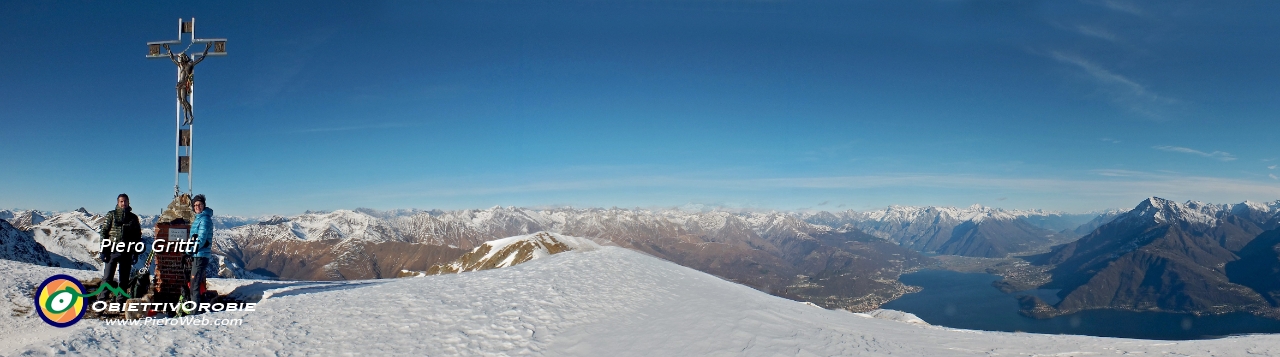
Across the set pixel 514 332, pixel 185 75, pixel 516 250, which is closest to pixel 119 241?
pixel 185 75

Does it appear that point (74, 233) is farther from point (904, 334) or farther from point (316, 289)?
point (904, 334)

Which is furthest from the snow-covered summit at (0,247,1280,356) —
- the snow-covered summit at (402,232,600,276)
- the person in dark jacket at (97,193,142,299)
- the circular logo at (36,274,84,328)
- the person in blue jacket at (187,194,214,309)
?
the snow-covered summit at (402,232,600,276)

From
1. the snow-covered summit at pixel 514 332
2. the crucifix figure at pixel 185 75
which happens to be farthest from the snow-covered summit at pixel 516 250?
the crucifix figure at pixel 185 75

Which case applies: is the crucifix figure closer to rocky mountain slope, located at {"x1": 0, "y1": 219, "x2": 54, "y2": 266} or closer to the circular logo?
the circular logo

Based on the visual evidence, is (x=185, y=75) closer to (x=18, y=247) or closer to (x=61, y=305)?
(x=61, y=305)

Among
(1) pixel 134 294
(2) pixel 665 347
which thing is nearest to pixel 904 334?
(2) pixel 665 347

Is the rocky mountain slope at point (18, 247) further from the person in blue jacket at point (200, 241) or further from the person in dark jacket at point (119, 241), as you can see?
the person in blue jacket at point (200, 241)
